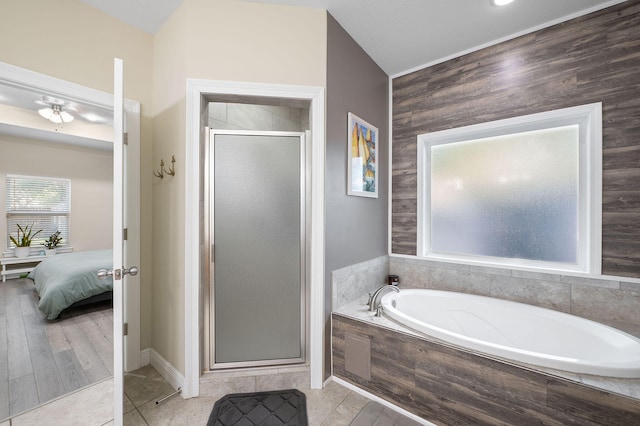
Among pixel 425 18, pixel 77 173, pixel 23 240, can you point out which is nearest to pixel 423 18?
pixel 425 18

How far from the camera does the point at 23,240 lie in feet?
13.1

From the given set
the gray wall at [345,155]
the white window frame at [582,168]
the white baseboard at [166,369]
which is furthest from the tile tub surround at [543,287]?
the white baseboard at [166,369]

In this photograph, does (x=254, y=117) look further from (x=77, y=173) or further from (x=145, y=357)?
(x=77, y=173)

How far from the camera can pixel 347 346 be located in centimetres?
181

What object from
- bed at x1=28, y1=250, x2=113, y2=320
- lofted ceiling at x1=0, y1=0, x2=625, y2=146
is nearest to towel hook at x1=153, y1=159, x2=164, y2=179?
lofted ceiling at x1=0, y1=0, x2=625, y2=146

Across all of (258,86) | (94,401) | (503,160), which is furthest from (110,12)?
(503,160)

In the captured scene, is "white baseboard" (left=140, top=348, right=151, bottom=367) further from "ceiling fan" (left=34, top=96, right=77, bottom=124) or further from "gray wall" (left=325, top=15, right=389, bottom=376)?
"ceiling fan" (left=34, top=96, right=77, bottom=124)

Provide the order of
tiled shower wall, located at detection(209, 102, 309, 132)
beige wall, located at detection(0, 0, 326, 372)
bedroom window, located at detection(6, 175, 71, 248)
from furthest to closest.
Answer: bedroom window, located at detection(6, 175, 71, 248)
tiled shower wall, located at detection(209, 102, 309, 132)
beige wall, located at detection(0, 0, 326, 372)

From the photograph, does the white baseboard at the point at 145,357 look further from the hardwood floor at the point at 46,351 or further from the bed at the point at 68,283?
the bed at the point at 68,283

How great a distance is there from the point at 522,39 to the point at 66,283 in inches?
202

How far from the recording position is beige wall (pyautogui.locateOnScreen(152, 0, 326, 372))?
→ 1.70 meters

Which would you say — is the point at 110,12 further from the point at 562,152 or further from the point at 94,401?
the point at 562,152

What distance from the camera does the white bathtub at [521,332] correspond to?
1.17m

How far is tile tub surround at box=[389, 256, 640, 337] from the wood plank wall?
0.44 feet
